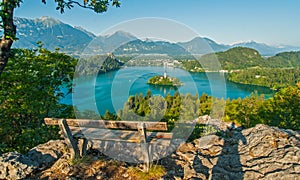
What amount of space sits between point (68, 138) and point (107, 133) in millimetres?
640

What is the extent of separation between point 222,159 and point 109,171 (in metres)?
2.07

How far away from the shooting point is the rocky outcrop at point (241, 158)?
357cm

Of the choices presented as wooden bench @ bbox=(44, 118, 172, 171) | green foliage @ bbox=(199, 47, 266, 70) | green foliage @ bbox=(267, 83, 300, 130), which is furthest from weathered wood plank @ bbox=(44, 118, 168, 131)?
green foliage @ bbox=(199, 47, 266, 70)

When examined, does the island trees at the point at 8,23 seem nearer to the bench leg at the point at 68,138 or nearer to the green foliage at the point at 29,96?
the bench leg at the point at 68,138

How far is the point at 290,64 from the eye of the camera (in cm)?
13125

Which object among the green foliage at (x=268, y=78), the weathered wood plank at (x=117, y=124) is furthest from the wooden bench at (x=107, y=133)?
the green foliage at (x=268, y=78)

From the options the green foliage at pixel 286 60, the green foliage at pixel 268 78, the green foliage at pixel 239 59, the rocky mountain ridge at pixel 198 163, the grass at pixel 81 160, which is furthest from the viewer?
the green foliage at pixel 286 60

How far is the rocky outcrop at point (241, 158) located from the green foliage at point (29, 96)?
4.59 meters

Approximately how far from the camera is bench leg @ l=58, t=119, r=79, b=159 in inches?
142

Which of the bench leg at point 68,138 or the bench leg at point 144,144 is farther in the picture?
the bench leg at point 68,138

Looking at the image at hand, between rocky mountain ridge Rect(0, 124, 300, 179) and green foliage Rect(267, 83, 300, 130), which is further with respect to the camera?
green foliage Rect(267, 83, 300, 130)

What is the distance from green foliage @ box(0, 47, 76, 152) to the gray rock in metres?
3.09

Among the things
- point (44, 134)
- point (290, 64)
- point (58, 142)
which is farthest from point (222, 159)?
point (290, 64)

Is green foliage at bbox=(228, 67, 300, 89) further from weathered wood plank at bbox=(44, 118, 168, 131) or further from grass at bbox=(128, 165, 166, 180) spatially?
weathered wood plank at bbox=(44, 118, 168, 131)
